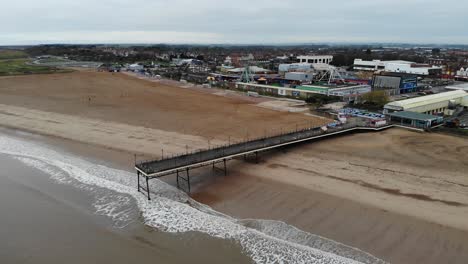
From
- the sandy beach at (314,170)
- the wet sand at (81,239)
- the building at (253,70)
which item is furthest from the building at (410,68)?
the wet sand at (81,239)

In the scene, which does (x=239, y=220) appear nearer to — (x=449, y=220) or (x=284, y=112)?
(x=449, y=220)

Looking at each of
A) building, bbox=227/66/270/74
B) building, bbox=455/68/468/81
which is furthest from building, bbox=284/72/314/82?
building, bbox=455/68/468/81

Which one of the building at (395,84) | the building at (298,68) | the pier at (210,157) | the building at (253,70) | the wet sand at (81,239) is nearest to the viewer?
the wet sand at (81,239)

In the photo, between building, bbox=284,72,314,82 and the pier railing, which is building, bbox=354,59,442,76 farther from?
the pier railing

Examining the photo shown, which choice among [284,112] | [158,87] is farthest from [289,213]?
[158,87]

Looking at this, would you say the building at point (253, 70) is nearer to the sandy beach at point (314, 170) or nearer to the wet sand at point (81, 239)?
the sandy beach at point (314, 170)

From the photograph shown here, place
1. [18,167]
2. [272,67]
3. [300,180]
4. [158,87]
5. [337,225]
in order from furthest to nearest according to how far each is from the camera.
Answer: [272,67], [158,87], [18,167], [300,180], [337,225]

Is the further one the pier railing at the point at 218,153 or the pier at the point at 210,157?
the pier railing at the point at 218,153
